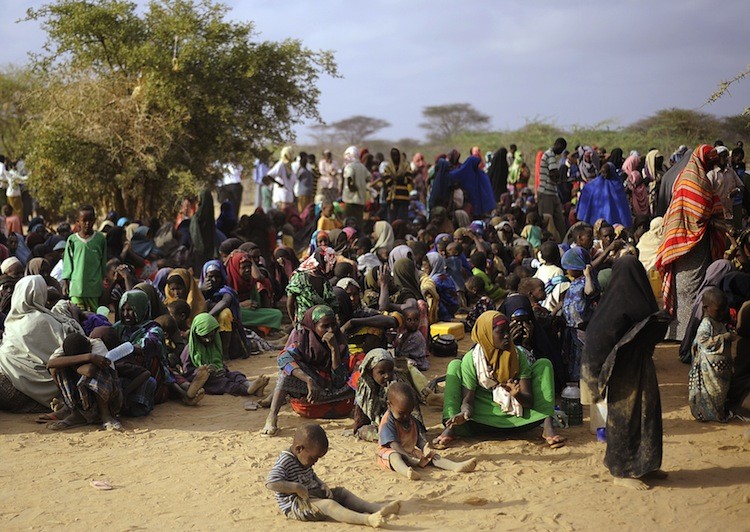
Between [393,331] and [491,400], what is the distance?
2.15 meters

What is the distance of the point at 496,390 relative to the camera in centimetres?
733

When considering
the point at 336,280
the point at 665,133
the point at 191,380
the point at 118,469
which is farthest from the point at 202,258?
the point at 665,133

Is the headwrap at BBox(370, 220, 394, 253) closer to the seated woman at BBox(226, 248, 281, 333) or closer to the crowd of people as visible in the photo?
the crowd of people

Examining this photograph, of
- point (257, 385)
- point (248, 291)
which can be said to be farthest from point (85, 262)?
point (257, 385)

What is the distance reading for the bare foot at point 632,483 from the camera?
20.5 feet

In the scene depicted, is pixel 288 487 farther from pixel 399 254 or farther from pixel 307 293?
pixel 399 254

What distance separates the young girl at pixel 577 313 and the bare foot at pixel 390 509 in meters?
3.08

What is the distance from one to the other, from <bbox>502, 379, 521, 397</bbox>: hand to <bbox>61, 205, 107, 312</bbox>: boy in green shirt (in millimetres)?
5264

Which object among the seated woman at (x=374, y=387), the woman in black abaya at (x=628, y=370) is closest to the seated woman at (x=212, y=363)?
the seated woman at (x=374, y=387)

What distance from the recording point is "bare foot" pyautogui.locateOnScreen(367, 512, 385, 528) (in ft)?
18.3

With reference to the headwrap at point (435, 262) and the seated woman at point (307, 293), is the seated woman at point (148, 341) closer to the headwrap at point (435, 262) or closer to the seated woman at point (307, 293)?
the seated woman at point (307, 293)

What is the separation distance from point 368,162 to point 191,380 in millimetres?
10629

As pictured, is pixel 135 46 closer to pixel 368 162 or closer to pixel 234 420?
pixel 368 162

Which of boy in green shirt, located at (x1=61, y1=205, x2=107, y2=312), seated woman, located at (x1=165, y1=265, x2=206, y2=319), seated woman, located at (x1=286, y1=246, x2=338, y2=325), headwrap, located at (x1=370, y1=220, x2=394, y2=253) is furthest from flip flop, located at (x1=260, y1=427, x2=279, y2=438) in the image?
headwrap, located at (x1=370, y1=220, x2=394, y2=253)
